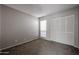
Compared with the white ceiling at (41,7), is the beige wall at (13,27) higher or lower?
lower

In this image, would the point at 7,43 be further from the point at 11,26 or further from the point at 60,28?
the point at 60,28

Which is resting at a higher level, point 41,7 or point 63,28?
point 41,7

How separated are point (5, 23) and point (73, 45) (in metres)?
2.11

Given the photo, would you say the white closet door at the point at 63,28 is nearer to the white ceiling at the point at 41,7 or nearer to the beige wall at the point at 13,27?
the white ceiling at the point at 41,7

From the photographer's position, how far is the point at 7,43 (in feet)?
5.20

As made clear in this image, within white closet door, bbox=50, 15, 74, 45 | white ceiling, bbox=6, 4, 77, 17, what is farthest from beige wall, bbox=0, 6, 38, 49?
white closet door, bbox=50, 15, 74, 45

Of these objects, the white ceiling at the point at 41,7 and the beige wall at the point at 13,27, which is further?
the beige wall at the point at 13,27

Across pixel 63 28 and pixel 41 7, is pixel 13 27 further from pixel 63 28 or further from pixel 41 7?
pixel 63 28

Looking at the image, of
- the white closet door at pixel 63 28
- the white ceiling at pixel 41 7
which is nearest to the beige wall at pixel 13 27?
the white ceiling at pixel 41 7

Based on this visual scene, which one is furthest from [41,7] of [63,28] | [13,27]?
[13,27]

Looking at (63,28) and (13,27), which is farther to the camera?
(13,27)
